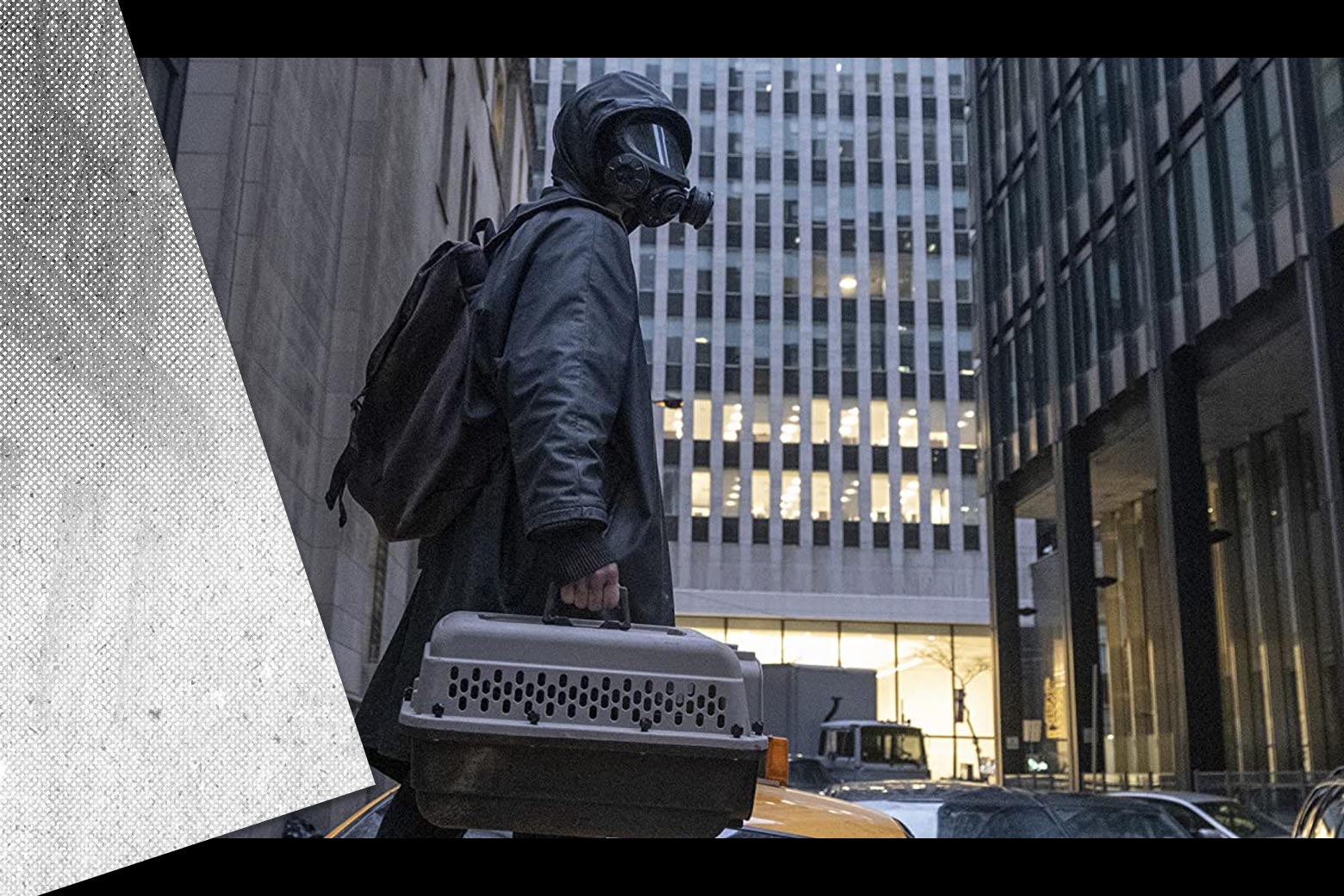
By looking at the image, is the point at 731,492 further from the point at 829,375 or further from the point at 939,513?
the point at 939,513

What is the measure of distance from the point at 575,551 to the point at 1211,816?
7.39m

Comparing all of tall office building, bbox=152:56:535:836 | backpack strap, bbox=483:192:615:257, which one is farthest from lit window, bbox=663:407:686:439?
backpack strap, bbox=483:192:615:257

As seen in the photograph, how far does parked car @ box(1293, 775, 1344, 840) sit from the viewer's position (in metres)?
4.87

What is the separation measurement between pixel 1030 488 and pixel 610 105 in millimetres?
33215

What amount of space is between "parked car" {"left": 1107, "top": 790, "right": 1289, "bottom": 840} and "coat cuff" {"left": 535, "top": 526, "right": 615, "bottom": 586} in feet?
18.6

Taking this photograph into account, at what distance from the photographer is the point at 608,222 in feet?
7.20

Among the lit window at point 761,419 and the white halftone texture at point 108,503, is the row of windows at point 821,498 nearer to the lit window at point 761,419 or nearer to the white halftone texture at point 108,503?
the lit window at point 761,419

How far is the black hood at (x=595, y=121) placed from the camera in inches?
88.4

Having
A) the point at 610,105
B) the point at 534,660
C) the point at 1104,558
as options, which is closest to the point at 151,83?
the point at 610,105

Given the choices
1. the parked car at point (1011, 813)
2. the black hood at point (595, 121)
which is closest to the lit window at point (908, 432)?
the parked car at point (1011, 813)

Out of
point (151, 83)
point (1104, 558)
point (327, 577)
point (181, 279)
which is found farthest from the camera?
point (1104, 558)

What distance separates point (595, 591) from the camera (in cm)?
190

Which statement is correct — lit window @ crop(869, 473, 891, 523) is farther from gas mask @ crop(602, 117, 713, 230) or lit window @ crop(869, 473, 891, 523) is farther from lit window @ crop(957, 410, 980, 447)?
gas mask @ crop(602, 117, 713, 230)
